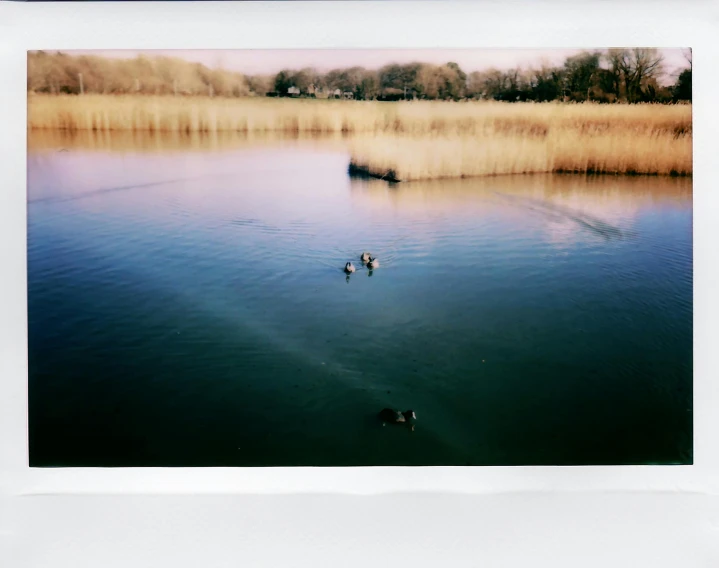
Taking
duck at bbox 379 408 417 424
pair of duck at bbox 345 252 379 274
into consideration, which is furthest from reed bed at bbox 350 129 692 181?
duck at bbox 379 408 417 424

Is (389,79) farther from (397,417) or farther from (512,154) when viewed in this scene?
(397,417)

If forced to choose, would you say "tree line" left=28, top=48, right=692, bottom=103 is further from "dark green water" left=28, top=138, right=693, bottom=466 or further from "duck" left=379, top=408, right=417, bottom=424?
"duck" left=379, top=408, right=417, bottom=424

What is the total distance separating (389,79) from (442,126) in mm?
→ 427

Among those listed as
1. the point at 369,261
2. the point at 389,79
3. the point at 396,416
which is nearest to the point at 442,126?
the point at 389,79

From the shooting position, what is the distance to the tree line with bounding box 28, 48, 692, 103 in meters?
2.94

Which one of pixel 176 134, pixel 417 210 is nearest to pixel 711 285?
pixel 417 210

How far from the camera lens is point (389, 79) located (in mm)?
3004

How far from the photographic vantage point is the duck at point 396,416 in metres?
2.98

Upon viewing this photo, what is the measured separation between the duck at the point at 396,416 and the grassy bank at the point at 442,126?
146 cm

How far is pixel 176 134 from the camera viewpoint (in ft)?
10.3
